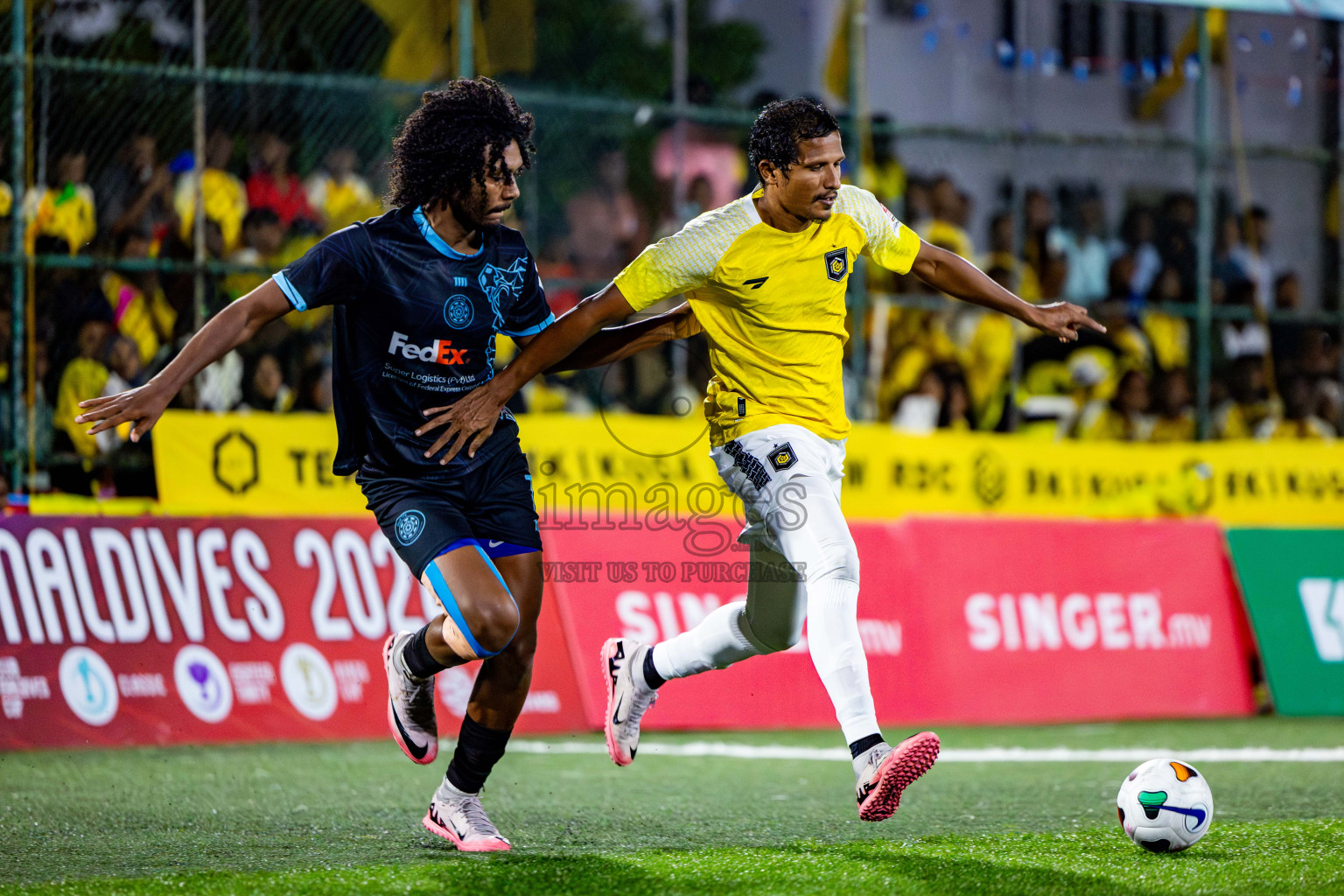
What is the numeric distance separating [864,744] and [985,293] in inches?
68.0

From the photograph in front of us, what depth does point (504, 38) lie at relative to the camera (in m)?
11.9

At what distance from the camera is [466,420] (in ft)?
17.5

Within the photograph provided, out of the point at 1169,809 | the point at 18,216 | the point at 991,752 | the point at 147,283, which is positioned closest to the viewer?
the point at 1169,809

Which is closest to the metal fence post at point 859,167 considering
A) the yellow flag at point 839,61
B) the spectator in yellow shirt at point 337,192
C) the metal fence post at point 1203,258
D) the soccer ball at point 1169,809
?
the yellow flag at point 839,61

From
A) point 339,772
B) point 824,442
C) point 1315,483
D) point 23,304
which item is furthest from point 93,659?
point 1315,483

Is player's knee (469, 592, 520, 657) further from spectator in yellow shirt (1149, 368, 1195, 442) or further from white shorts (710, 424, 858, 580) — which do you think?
spectator in yellow shirt (1149, 368, 1195, 442)

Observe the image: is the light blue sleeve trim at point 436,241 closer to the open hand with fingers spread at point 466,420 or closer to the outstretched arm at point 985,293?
the open hand with fingers spread at point 466,420

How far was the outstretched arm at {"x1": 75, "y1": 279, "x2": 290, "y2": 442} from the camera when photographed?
489 centimetres

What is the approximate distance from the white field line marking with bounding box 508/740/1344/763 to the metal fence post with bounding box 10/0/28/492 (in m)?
3.56

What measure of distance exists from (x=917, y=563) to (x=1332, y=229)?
6959mm

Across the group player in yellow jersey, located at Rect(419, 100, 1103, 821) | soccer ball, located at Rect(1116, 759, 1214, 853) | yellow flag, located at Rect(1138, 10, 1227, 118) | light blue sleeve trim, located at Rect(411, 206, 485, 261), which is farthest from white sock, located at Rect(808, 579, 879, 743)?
yellow flag, located at Rect(1138, 10, 1227, 118)

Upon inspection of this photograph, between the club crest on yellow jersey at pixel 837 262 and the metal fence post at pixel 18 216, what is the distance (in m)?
5.98

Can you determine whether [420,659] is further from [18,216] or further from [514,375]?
[18,216]

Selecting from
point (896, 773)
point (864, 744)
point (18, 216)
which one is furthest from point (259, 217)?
point (896, 773)
